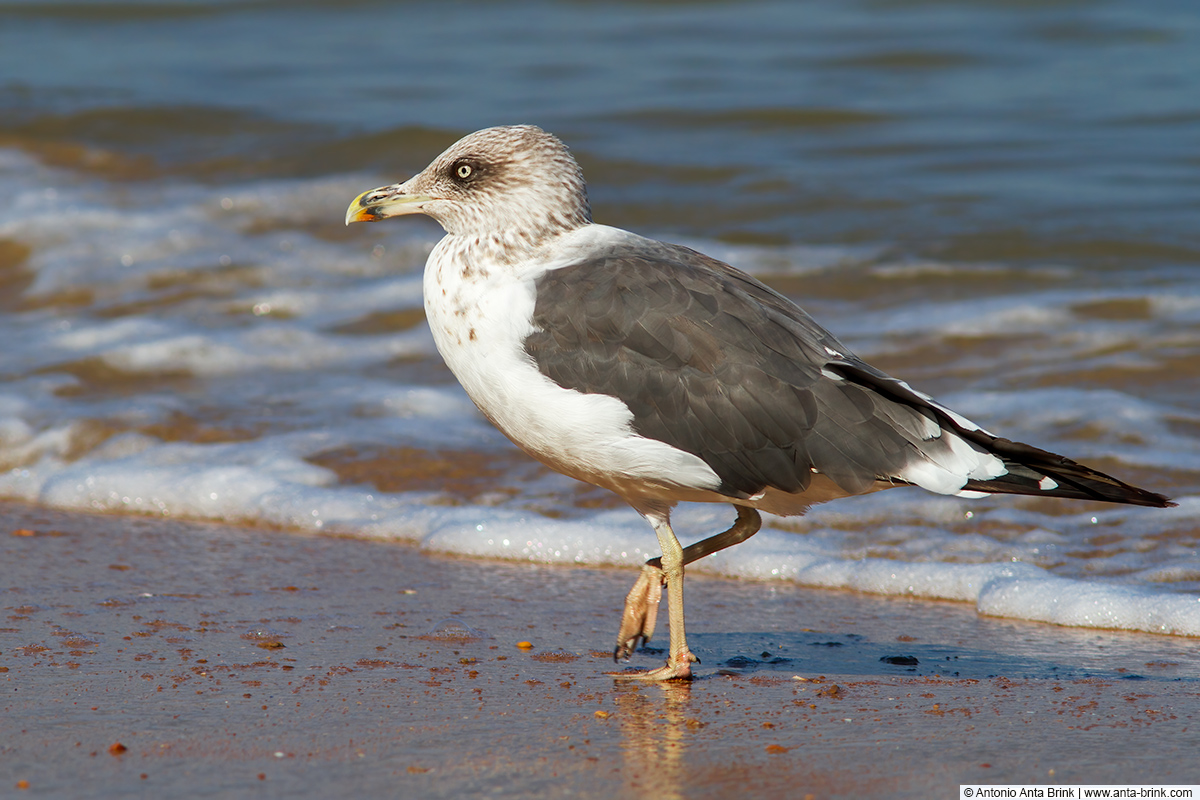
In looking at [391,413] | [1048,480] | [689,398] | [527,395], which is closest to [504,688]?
[527,395]

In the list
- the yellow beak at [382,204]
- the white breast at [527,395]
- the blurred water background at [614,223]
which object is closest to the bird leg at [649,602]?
the white breast at [527,395]

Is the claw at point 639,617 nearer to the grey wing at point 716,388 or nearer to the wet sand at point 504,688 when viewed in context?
the wet sand at point 504,688

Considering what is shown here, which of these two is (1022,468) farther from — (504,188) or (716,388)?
(504,188)

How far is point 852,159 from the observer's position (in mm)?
12055

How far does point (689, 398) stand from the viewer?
12.8 ft

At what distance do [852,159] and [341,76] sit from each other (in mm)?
6364

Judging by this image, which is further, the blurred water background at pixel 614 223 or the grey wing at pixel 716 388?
the blurred water background at pixel 614 223

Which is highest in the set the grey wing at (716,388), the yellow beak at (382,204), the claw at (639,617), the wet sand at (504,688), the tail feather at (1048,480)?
the yellow beak at (382,204)

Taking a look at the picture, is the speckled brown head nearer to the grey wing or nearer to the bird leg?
the grey wing

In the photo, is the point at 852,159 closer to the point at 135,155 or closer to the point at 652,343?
the point at 135,155

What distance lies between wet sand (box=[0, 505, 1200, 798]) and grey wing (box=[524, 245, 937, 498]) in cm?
66

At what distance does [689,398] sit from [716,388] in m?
0.08

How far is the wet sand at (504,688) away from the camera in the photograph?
3207 millimetres

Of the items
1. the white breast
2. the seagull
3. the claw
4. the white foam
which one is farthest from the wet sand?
the white breast
